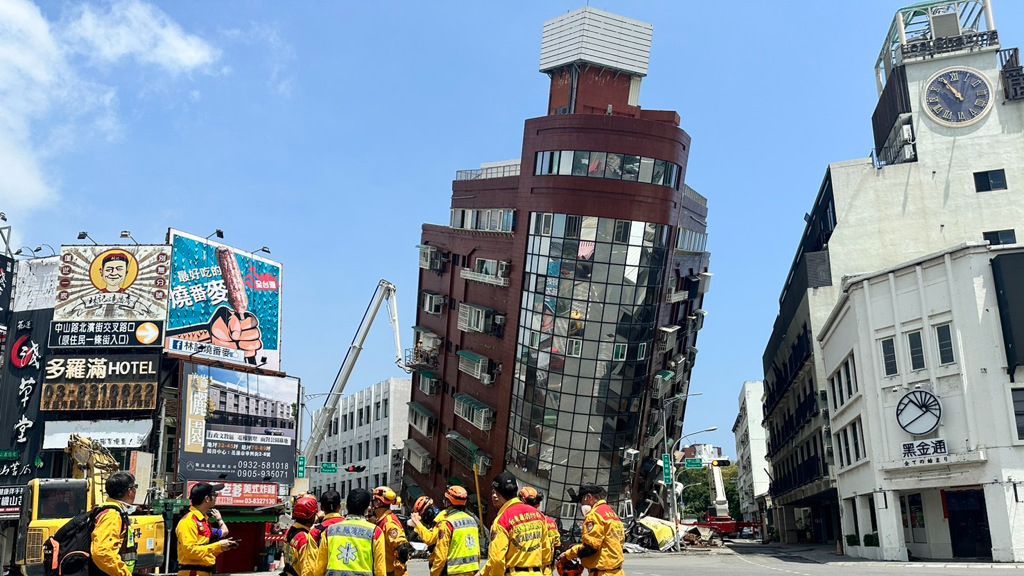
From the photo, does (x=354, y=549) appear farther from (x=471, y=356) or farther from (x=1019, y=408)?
(x=471, y=356)

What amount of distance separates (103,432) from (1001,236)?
50.3 m

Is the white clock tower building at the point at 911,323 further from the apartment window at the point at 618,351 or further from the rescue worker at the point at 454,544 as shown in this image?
the rescue worker at the point at 454,544

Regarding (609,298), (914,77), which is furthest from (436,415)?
(914,77)

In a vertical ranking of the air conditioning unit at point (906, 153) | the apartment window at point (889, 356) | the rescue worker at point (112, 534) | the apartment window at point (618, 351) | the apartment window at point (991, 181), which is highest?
the air conditioning unit at point (906, 153)

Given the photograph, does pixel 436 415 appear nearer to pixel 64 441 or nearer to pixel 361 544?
pixel 64 441

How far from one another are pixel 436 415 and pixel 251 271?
51.0 feet

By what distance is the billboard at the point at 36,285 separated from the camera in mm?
54406

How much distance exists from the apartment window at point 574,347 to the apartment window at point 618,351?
6.24ft

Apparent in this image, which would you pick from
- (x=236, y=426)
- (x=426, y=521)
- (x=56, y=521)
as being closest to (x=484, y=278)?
(x=236, y=426)

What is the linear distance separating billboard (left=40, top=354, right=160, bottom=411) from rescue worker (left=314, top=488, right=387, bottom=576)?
46.8 meters

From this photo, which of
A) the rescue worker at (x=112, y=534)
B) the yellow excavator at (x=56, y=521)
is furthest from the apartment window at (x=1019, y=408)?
the rescue worker at (x=112, y=534)

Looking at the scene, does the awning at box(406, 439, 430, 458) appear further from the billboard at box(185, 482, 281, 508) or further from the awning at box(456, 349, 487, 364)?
the billboard at box(185, 482, 281, 508)

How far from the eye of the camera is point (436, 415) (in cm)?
6188

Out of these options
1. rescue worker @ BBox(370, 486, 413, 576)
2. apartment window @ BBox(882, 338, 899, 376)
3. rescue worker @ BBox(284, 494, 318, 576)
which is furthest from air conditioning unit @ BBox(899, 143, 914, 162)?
rescue worker @ BBox(284, 494, 318, 576)
